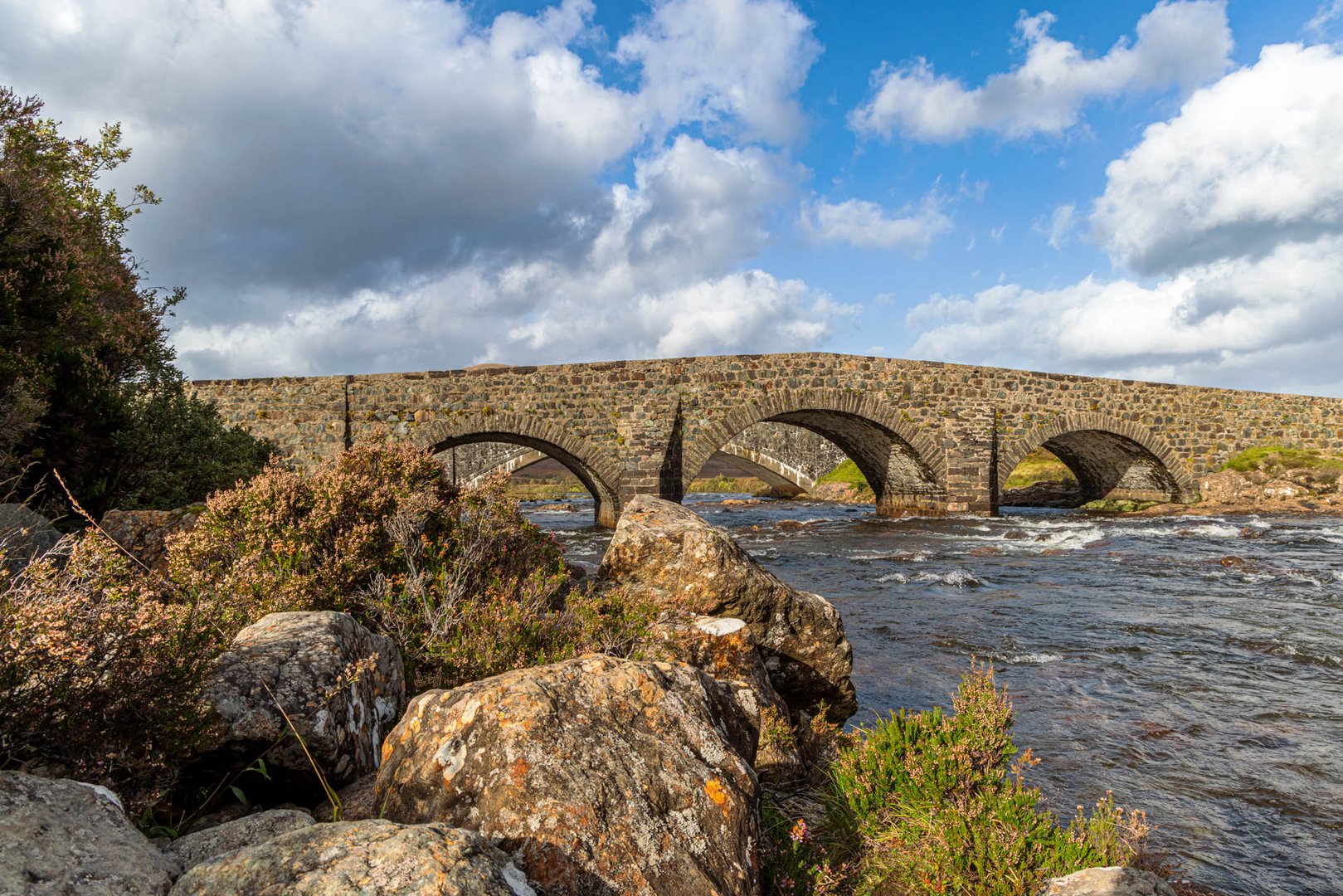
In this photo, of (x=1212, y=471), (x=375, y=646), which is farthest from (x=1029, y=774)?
(x=1212, y=471)

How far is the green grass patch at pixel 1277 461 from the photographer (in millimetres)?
27758

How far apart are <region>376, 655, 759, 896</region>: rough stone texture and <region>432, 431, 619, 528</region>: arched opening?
301 cm

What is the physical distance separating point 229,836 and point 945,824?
2.92 m

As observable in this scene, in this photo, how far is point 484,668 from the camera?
13.6 feet

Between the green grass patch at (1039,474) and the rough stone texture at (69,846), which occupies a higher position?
the rough stone texture at (69,846)

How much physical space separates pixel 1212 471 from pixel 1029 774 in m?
29.1

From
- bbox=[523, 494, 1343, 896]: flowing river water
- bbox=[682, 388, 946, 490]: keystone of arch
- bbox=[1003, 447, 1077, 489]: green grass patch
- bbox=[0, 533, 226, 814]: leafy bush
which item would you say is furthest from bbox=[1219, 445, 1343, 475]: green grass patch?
bbox=[0, 533, 226, 814]: leafy bush

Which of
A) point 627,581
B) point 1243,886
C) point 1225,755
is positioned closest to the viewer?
point 1243,886

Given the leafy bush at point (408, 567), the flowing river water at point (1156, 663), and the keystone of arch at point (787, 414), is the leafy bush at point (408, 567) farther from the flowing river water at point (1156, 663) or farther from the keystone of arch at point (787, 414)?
the keystone of arch at point (787, 414)

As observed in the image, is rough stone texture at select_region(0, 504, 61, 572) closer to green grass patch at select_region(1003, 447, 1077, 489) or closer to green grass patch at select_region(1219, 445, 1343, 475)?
green grass patch at select_region(1219, 445, 1343, 475)

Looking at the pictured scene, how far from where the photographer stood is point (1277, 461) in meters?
28.1

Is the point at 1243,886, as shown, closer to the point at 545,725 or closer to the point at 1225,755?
the point at 1225,755

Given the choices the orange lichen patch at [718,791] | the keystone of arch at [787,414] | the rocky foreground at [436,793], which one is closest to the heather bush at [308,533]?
the rocky foreground at [436,793]

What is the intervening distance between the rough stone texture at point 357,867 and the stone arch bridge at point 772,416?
19.0m
